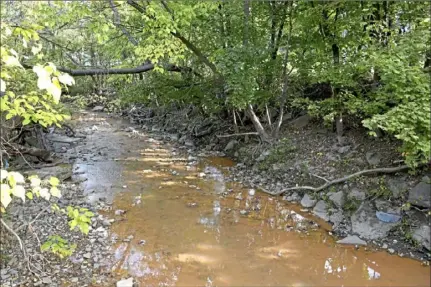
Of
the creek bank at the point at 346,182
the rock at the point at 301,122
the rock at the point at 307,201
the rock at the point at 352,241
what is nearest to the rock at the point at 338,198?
the creek bank at the point at 346,182

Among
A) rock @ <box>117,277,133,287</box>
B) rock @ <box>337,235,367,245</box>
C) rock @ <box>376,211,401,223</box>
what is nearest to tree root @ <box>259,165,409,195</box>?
rock @ <box>376,211,401,223</box>

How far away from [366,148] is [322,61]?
201cm

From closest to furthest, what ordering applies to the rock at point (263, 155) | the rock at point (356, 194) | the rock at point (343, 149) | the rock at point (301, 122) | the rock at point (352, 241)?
the rock at point (352, 241)
the rock at point (356, 194)
the rock at point (343, 149)
the rock at point (263, 155)
the rock at point (301, 122)

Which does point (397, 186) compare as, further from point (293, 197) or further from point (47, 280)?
point (47, 280)

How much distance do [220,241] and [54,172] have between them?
4853mm

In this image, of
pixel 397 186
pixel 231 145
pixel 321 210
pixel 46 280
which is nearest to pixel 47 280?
pixel 46 280

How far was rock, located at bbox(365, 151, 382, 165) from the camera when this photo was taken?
257 inches

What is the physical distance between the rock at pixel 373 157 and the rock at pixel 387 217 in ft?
3.80

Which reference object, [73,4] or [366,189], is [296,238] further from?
[73,4]

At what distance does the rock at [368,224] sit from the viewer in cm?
547

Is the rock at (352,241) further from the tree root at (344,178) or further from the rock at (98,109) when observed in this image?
the rock at (98,109)

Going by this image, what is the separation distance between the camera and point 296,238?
576cm

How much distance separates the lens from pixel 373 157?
21.8 ft

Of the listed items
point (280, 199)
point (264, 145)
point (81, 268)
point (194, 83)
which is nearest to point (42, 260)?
point (81, 268)
